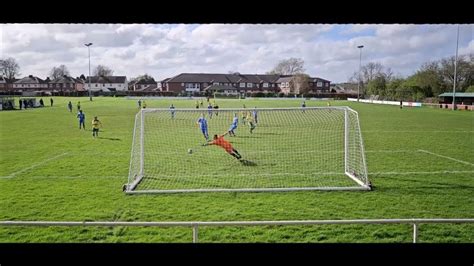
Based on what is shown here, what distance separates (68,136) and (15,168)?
762cm

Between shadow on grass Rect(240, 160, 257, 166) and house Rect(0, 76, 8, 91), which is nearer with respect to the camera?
shadow on grass Rect(240, 160, 257, 166)

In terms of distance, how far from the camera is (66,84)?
260 ft

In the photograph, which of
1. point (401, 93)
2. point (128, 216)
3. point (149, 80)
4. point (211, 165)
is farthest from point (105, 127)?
point (149, 80)

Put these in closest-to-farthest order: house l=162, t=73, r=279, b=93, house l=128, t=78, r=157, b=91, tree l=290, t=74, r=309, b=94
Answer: tree l=290, t=74, r=309, b=94, house l=162, t=73, r=279, b=93, house l=128, t=78, r=157, b=91

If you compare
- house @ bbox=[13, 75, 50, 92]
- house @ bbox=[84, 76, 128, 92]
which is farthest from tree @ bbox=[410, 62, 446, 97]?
house @ bbox=[13, 75, 50, 92]

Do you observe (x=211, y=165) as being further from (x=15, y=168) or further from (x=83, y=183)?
(x=15, y=168)

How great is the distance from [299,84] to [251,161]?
46.4 metres

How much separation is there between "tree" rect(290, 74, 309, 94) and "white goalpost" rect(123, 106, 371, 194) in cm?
3725

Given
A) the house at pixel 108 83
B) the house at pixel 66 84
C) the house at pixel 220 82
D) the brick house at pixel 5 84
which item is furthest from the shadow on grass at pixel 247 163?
the house at pixel 66 84

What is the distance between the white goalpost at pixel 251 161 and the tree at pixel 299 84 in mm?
37253

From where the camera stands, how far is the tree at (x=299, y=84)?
57.3m

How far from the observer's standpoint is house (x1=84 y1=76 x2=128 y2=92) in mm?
79625

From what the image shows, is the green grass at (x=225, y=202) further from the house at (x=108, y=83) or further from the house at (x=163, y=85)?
the house at (x=108, y=83)

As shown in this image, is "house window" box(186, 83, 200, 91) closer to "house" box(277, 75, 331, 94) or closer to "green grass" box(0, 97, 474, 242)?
"house" box(277, 75, 331, 94)
